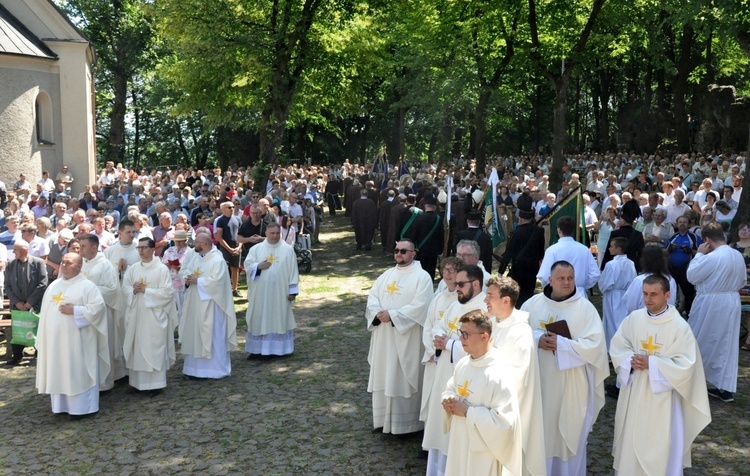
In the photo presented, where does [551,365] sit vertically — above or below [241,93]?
below

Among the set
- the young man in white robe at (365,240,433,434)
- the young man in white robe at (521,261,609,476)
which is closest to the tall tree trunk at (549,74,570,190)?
the young man in white robe at (365,240,433,434)

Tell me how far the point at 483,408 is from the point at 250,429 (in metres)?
3.80

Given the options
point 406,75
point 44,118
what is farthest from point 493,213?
point 406,75

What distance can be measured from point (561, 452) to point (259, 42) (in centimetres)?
1550

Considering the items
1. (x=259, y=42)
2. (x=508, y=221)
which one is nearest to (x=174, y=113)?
(x=259, y=42)

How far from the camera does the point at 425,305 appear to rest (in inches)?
303

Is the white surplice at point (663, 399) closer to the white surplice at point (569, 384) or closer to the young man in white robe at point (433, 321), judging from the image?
the white surplice at point (569, 384)

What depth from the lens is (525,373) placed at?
18.0 feet

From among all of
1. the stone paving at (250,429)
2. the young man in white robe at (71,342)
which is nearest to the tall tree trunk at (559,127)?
the stone paving at (250,429)

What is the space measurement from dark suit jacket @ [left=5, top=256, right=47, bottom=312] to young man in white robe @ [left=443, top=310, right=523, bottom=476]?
7.03m

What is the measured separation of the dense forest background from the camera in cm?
2042

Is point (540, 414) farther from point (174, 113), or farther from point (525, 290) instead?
point (174, 113)

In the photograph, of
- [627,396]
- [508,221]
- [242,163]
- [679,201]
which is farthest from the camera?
[242,163]

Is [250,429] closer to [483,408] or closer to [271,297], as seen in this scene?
[271,297]
